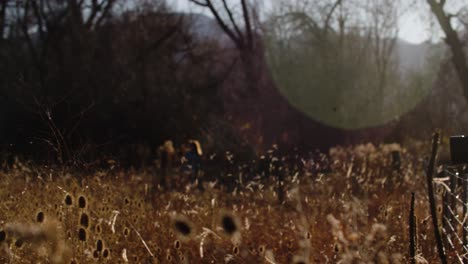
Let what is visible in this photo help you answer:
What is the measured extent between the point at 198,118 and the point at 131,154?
4.21 metres

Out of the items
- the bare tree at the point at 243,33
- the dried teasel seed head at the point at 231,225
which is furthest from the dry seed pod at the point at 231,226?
the bare tree at the point at 243,33

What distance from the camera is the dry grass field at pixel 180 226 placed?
248cm

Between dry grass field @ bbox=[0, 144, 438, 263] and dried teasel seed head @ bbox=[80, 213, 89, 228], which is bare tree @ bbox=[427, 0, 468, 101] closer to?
dry grass field @ bbox=[0, 144, 438, 263]

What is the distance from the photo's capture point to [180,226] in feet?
8.75

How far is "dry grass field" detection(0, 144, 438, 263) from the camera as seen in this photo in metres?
2.48

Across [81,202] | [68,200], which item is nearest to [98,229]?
[68,200]

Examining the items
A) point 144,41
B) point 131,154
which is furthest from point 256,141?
point 131,154

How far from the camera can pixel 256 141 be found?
1399cm

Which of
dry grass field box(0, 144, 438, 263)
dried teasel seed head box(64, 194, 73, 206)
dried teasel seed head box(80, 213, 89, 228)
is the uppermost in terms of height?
dried teasel seed head box(64, 194, 73, 206)

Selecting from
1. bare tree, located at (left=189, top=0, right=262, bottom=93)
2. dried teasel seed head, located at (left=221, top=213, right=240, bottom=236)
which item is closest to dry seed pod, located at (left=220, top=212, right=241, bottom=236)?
dried teasel seed head, located at (left=221, top=213, right=240, bottom=236)

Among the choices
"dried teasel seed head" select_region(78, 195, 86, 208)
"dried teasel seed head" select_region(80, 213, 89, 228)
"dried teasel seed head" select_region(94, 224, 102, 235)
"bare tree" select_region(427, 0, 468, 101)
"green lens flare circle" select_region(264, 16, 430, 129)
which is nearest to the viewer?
"dried teasel seed head" select_region(80, 213, 89, 228)

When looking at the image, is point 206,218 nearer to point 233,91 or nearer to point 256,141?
point 256,141

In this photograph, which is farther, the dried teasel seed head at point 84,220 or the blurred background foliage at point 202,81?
the blurred background foliage at point 202,81

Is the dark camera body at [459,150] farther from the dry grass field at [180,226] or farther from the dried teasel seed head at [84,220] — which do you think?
the dried teasel seed head at [84,220]
